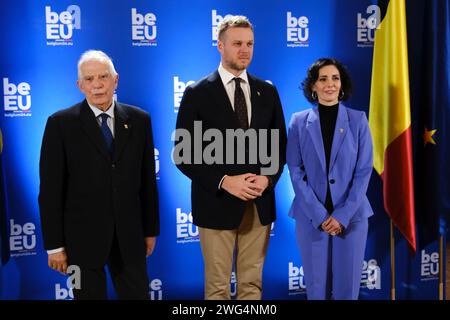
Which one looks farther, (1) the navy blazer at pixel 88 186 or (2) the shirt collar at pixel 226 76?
(2) the shirt collar at pixel 226 76

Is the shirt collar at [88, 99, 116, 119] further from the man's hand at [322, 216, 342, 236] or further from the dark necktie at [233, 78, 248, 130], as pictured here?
the man's hand at [322, 216, 342, 236]

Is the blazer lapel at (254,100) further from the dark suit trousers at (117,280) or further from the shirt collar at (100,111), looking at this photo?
the dark suit trousers at (117,280)

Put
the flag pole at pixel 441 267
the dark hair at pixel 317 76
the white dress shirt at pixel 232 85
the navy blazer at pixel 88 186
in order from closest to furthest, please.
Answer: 1. the navy blazer at pixel 88 186
2. the white dress shirt at pixel 232 85
3. the dark hair at pixel 317 76
4. the flag pole at pixel 441 267

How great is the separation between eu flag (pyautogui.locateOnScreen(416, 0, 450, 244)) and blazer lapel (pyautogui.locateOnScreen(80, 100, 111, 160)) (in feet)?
7.56

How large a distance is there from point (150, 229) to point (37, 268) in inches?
43.9

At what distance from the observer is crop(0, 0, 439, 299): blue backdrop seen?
3.55m

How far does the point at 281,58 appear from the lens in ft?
12.7

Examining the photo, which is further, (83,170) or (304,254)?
(304,254)

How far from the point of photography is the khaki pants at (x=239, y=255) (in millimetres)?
3168

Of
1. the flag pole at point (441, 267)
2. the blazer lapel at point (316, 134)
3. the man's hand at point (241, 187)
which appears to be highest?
the blazer lapel at point (316, 134)

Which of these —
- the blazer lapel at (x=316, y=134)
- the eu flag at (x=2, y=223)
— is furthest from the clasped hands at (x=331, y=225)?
the eu flag at (x=2, y=223)

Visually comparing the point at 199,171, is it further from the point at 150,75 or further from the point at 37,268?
the point at 37,268

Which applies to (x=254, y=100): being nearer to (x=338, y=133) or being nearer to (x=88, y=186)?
(x=338, y=133)

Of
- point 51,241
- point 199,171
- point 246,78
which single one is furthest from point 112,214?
point 246,78
